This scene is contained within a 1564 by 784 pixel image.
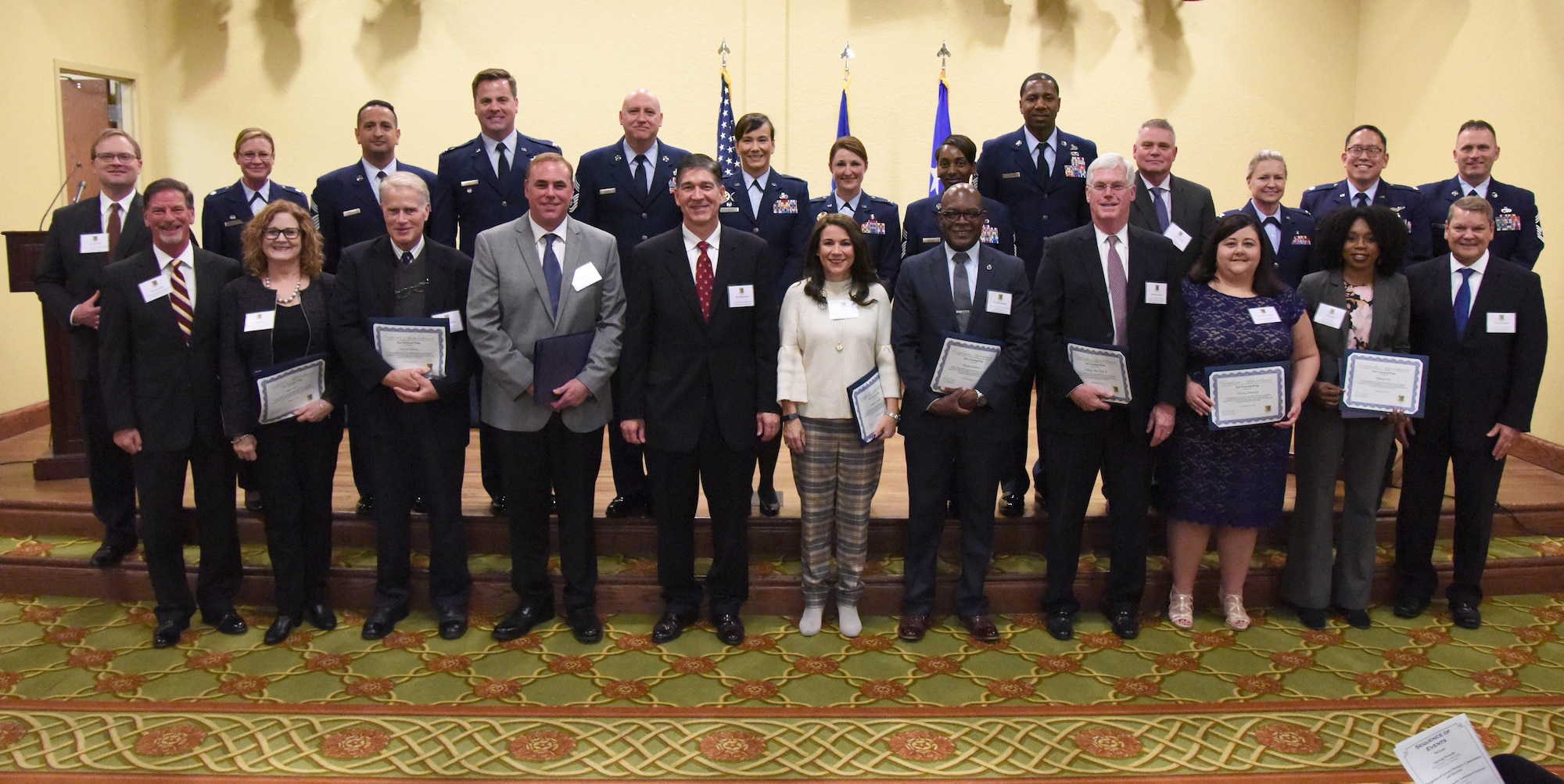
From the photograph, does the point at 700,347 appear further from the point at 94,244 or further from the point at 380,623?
the point at 94,244

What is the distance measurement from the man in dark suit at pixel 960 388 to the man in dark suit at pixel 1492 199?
2.49 m

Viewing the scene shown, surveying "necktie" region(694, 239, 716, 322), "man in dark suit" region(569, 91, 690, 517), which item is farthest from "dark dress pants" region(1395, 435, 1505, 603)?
"man in dark suit" region(569, 91, 690, 517)

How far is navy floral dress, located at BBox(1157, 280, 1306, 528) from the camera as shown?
3467 mm

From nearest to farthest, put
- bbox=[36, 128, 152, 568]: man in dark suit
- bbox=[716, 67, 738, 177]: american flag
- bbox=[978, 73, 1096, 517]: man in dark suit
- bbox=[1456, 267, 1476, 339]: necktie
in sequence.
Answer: bbox=[1456, 267, 1476, 339]: necktie → bbox=[36, 128, 152, 568]: man in dark suit → bbox=[978, 73, 1096, 517]: man in dark suit → bbox=[716, 67, 738, 177]: american flag

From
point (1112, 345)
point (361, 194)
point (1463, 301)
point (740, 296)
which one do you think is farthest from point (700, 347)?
point (1463, 301)

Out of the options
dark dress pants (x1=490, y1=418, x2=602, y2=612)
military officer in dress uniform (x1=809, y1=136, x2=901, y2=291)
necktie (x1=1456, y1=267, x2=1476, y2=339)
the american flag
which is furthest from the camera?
the american flag

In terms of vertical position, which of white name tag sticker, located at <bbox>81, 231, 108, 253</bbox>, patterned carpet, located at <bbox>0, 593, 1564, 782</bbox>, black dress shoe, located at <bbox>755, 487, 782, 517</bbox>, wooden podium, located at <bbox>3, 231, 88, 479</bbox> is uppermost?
white name tag sticker, located at <bbox>81, 231, 108, 253</bbox>

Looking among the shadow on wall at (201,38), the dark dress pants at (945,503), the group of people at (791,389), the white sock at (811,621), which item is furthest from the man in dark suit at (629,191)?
the shadow on wall at (201,38)

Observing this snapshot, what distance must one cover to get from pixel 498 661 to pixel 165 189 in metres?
1.99

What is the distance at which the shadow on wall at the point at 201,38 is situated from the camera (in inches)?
279

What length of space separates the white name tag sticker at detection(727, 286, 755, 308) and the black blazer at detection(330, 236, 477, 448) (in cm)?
92

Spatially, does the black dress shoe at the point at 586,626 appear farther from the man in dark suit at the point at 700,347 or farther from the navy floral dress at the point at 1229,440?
the navy floral dress at the point at 1229,440

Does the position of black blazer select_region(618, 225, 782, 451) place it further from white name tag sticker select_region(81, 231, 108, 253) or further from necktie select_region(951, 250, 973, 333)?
white name tag sticker select_region(81, 231, 108, 253)

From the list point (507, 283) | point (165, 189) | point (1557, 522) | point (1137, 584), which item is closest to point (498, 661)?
point (507, 283)
